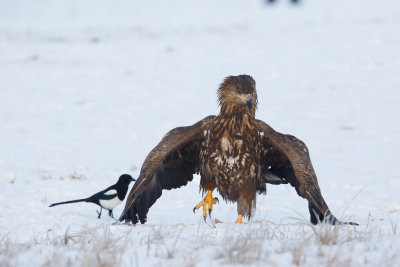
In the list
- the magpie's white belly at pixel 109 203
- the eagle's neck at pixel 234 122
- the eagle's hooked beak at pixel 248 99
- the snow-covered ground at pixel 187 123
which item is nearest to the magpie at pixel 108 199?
the magpie's white belly at pixel 109 203

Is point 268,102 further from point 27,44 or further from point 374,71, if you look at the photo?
point 27,44

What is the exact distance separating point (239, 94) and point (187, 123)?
6.91 m

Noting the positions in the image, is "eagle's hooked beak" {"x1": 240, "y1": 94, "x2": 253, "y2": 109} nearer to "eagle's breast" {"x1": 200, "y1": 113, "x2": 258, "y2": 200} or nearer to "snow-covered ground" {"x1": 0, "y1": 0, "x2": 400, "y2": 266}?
"eagle's breast" {"x1": 200, "y1": 113, "x2": 258, "y2": 200}

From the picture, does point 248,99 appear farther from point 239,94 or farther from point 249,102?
point 239,94

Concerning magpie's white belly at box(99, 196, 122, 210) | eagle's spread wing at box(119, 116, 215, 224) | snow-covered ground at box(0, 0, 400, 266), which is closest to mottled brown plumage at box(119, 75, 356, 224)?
eagle's spread wing at box(119, 116, 215, 224)

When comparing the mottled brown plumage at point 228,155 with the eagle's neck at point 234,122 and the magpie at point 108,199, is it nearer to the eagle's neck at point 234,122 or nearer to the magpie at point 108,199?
the eagle's neck at point 234,122

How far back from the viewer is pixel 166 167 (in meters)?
7.29

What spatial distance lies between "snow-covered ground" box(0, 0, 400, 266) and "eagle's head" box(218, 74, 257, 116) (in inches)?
46.4

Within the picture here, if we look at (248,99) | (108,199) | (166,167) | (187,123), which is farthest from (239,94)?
(187,123)

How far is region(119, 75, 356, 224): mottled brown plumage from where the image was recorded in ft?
22.5

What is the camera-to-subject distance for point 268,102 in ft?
51.5

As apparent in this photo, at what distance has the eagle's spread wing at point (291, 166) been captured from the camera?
6602 millimetres

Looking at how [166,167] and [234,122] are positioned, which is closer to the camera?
[234,122]

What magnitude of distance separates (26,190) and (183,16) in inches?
1045
